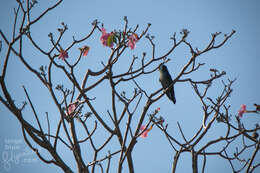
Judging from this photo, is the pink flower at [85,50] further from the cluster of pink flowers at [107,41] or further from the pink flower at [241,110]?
the pink flower at [241,110]

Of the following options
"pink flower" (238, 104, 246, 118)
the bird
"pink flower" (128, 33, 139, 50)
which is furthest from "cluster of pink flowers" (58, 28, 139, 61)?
the bird

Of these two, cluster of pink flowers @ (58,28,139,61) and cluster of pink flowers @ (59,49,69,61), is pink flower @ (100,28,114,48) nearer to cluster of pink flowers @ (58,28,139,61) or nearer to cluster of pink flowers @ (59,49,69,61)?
cluster of pink flowers @ (58,28,139,61)

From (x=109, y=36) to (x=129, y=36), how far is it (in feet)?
0.85

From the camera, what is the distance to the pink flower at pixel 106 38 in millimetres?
3668

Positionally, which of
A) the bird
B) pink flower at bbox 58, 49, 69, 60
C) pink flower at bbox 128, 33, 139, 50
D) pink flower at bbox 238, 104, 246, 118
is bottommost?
pink flower at bbox 238, 104, 246, 118

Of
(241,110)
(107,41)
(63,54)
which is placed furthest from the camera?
(107,41)

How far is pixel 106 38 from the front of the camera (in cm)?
383

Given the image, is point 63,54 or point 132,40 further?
point 132,40

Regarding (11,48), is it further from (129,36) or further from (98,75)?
(129,36)

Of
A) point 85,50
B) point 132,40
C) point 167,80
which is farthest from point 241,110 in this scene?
point 167,80

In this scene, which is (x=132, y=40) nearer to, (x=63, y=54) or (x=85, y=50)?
(x=85, y=50)

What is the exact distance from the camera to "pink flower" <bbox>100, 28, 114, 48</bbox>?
367cm

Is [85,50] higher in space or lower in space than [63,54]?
higher

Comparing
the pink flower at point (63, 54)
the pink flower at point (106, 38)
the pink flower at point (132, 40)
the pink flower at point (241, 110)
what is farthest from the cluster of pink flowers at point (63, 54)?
the pink flower at point (241, 110)
